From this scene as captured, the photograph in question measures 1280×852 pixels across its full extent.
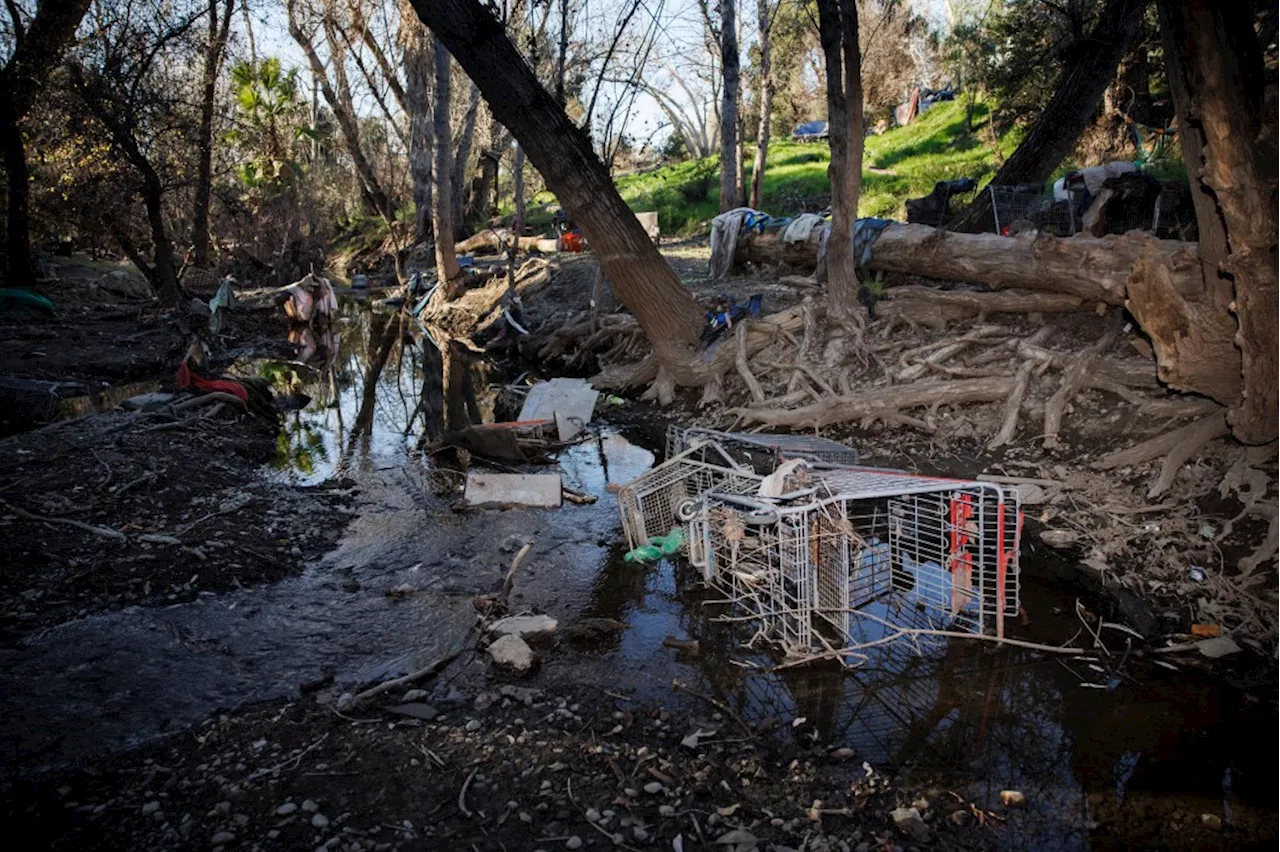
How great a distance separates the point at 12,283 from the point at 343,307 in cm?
886

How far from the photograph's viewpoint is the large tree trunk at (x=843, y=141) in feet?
28.6

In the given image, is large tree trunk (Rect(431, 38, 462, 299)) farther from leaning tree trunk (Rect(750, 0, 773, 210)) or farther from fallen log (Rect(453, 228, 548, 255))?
leaning tree trunk (Rect(750, 0, 773, 210))

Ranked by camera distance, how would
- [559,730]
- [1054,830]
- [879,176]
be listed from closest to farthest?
[1054,830], [559,730], [879,176]

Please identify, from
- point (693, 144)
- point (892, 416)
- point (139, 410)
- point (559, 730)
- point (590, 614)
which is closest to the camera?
point (559, 730)

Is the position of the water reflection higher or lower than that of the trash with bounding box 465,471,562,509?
higher

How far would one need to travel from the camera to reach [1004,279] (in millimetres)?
8953

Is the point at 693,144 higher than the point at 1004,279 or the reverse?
higher

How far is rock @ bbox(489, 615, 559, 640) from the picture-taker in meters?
4.93

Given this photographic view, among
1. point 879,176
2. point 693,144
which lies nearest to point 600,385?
point 879,176

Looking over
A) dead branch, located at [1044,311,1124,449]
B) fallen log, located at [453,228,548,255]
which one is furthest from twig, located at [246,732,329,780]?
fallen log, located at [453,228,548,255]

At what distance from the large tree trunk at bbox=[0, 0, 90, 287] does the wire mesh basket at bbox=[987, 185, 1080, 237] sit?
16.0 metres

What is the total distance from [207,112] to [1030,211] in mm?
17051

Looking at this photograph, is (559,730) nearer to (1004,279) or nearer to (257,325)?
(1004,279)

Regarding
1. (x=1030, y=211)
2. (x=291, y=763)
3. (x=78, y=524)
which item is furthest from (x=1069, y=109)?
(x=78, y=524)
